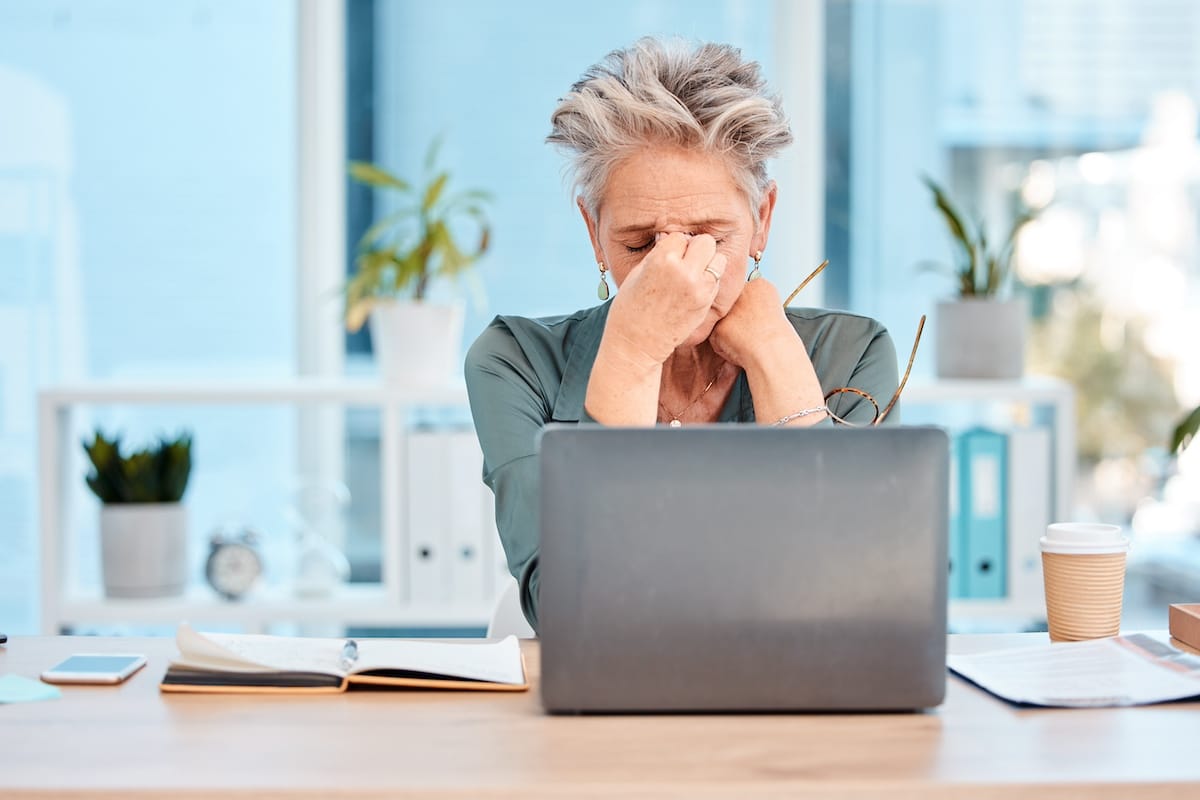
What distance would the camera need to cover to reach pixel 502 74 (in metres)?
3.48

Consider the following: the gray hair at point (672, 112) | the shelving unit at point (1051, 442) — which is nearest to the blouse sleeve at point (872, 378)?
the gray hair at point (672, 112)

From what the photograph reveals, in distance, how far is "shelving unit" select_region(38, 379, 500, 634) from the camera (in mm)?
2977

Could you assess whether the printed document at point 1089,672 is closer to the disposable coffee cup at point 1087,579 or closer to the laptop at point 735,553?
the disposable coffee cup at point 1087,579

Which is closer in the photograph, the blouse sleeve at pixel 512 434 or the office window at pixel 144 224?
the blouse sleeve at pixel 512 434

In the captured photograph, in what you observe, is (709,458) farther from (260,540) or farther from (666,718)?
(260,540)

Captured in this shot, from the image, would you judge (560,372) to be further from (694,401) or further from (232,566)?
(232,566)

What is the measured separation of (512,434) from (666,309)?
0.30 m

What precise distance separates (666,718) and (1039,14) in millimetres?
2982

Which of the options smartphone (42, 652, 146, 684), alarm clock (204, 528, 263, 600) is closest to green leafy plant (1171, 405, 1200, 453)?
smartphone (42, 652, 146, 684)

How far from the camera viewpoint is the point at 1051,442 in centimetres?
308

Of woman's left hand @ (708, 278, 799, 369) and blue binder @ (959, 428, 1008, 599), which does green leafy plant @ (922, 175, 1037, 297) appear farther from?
woman's left hand @ (708, 278, 799, 369)

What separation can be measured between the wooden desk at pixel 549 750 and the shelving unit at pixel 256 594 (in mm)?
1836

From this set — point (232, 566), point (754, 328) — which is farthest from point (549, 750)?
point (232, 566)

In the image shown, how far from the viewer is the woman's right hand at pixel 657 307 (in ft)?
4.84
